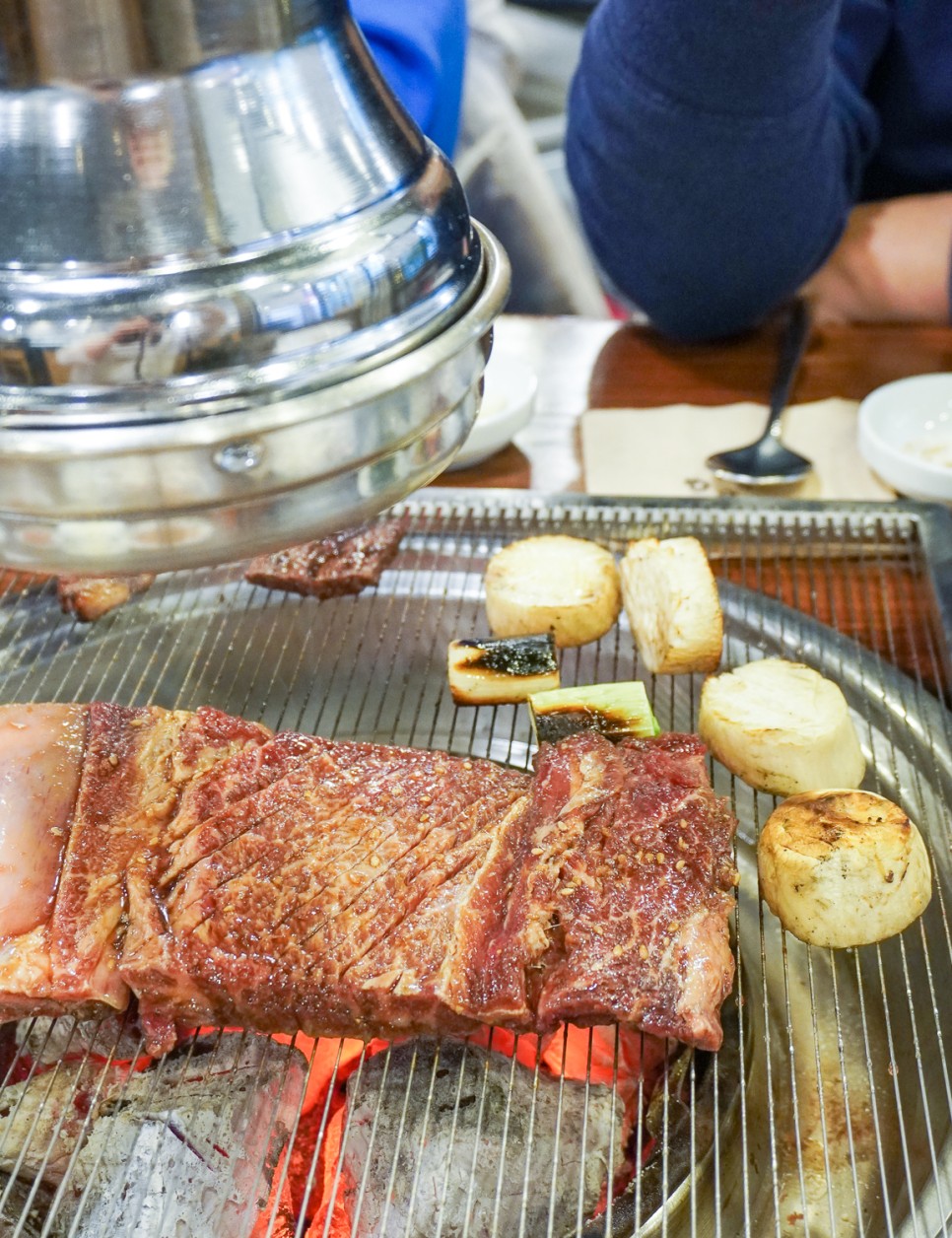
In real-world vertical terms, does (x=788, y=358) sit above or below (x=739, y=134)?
below

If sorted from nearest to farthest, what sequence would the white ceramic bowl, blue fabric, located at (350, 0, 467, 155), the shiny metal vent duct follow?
the shiny metal vent duct, the white ceramic bowl, blue fabric, located at (350, 0, 467, 155)

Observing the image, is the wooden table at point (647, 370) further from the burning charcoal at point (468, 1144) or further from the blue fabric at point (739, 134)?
the burning charcoal at point (468, 1144)

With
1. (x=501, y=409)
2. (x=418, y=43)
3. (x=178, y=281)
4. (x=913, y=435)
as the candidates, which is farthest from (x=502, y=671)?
(x=418, y=43)

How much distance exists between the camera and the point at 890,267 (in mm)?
3830

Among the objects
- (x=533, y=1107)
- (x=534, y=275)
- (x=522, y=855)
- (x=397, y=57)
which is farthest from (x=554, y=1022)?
(x=534, y=275)

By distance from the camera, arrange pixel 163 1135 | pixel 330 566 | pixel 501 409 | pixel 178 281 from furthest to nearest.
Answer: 1. pixel 501 409
2. pixel 330 566
3. pixel 163 1135
4. pixel 178 281

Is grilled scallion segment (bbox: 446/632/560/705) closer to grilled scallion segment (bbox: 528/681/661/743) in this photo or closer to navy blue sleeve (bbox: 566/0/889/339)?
grilled scallion segment (bbox: 528/681/661/743)

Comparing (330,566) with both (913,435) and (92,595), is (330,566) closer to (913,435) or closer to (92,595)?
(92,595)

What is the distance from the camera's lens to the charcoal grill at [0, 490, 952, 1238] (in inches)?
61.2

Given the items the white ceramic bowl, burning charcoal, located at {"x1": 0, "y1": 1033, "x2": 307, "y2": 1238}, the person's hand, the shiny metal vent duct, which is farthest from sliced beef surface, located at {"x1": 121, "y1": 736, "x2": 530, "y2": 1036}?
the person's hand

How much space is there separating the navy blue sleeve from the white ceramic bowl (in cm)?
67

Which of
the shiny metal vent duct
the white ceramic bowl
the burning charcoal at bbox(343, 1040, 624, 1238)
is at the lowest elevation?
the burning charcoal at bbox(343, 1040, 624, 1238)

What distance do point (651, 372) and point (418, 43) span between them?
154 centimetres

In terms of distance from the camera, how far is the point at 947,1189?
1411 millimetres
